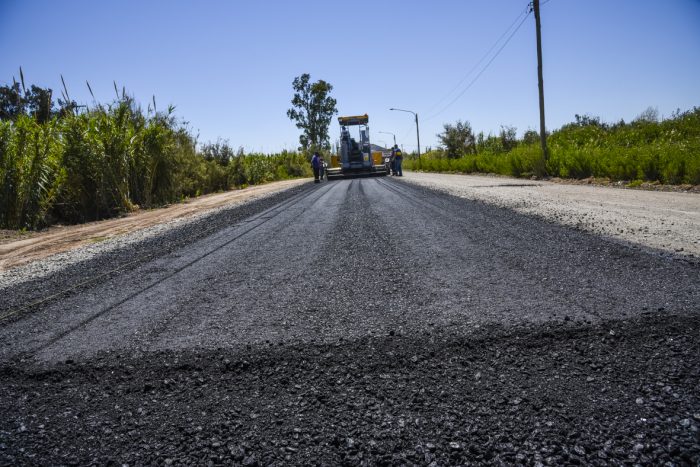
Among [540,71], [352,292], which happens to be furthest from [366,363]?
[540,71]

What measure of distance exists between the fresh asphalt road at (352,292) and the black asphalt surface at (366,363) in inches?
1.0

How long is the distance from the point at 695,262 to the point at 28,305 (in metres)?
6.29

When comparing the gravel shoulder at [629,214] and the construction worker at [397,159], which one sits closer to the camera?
the gravel shoulder at [629,214]

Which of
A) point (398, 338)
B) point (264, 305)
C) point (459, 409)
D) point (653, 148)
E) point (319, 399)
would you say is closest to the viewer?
point (459, 409)

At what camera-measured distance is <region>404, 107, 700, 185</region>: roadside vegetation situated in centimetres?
1249

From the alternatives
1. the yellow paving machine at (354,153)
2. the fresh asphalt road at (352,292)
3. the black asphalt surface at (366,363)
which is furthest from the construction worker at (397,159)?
the black asphalt surface at (366,363)

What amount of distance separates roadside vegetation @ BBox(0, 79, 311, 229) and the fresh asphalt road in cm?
687

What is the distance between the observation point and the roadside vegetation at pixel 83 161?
10262mm

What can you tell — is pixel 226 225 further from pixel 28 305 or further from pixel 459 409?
pixel 459 409

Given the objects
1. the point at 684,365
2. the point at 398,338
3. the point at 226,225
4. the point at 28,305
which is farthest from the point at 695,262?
the point at 226,225

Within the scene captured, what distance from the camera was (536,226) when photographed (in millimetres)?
6691

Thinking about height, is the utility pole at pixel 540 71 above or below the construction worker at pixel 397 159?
above

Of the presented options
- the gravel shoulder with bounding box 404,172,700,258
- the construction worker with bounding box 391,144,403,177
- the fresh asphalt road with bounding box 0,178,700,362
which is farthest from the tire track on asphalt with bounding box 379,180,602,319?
the construction worker with bounding box 391,144,403,177

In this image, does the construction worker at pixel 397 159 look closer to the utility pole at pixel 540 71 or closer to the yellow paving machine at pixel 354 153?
the yellow paving machine at pixel 354 153
